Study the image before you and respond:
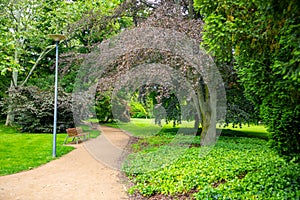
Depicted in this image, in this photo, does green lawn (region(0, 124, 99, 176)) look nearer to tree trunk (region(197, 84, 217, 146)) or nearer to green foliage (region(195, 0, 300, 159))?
tree trunk (region(197, 84, 217, 146))

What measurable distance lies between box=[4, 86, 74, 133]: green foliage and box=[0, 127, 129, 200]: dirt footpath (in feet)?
22.2

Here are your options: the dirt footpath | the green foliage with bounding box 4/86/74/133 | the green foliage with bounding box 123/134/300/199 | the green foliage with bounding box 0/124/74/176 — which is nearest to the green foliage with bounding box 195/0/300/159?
the green foliage with bounding box 123/134/300/199

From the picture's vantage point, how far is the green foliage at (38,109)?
12739 millimetres

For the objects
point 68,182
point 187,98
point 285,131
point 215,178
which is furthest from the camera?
point 187,98

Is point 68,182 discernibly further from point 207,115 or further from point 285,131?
point 207,115

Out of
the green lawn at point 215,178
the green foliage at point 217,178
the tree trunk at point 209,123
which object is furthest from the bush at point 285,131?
the tree trunk at point 209,123

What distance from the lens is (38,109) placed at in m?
12.7

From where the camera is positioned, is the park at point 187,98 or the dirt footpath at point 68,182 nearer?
the park at point 187,98

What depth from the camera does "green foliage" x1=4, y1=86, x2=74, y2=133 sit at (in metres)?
12.7

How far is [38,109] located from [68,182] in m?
8.98

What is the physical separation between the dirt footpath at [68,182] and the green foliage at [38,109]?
6762mm

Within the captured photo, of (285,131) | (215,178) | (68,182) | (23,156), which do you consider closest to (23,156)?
(23,156)

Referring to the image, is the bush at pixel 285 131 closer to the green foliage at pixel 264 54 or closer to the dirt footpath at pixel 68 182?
the green foliage at pixel 264 54

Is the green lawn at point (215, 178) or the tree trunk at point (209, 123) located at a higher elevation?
the tree trunk at point (209, 123)
